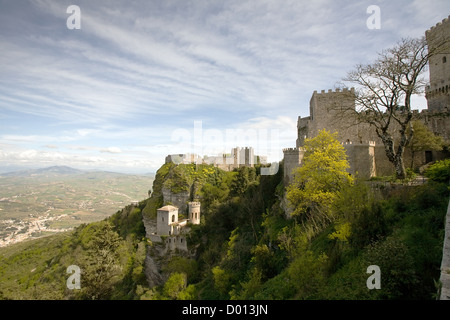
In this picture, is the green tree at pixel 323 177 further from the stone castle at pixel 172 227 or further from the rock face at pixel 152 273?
the rock face at pixel 152 273

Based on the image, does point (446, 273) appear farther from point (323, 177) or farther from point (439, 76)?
point (439, 76)

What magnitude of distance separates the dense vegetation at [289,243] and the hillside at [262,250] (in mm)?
43

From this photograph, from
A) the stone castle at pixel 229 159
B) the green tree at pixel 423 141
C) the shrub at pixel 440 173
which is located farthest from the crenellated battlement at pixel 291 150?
the stone castle at pixel 229 159

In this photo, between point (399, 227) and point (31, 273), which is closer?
point (399, 227)

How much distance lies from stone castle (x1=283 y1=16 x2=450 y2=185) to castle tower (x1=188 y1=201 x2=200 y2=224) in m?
15.4

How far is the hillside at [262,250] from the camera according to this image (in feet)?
21.2

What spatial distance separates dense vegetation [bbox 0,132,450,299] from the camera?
6.49 meters

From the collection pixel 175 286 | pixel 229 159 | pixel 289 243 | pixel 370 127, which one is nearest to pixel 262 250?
pixel 289 243

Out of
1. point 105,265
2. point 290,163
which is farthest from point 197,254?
point 290,163

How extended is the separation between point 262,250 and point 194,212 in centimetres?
1837

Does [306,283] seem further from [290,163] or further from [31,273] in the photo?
[31,273]

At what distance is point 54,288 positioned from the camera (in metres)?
23.0

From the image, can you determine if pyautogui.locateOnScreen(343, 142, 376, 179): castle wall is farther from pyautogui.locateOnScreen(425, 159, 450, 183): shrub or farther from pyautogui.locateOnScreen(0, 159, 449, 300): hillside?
pyautogui.locateOnScreen(425, 159, 450, 183): shrub
